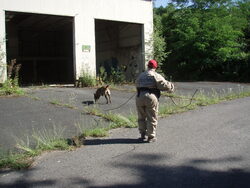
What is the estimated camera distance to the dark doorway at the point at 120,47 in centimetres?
2106

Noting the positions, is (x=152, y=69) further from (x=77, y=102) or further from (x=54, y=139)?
(x=77, y=102)

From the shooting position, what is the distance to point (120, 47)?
23781 millimetres

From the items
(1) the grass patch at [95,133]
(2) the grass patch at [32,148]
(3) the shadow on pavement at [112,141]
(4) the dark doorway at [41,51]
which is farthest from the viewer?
(4) the dark doorway at [41,51]

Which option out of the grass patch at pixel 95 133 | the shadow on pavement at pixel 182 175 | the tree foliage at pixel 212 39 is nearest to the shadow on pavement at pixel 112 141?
the grass patch at pixel 95 133

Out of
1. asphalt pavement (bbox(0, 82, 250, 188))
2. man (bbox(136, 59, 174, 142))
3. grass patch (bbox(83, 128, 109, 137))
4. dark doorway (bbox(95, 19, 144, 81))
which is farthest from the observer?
dark doorway (bbox(95, 19, 144, 81))

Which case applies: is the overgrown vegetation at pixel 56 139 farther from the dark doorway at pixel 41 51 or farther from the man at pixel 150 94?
the dark doorway at pixel 41 51

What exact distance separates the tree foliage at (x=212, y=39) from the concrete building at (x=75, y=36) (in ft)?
10.8

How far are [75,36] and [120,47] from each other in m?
7.39

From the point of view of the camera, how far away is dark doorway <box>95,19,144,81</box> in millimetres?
21062

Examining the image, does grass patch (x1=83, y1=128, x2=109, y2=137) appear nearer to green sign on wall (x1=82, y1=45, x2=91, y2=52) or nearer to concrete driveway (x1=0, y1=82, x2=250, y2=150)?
concrete driveway (x1=0, y1=82, x2=250, y2=150)

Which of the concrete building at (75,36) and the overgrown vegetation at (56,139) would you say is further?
the concrete building at (75,36)

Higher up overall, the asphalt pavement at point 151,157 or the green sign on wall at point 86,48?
the green sign on wall at point 86,48

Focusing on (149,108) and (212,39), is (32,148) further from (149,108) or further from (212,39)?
(212,39)

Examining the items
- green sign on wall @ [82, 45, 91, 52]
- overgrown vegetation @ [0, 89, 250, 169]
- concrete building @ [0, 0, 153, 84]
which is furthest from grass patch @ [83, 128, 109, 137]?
green sign on wall @ [82, 45, 91, 52]
